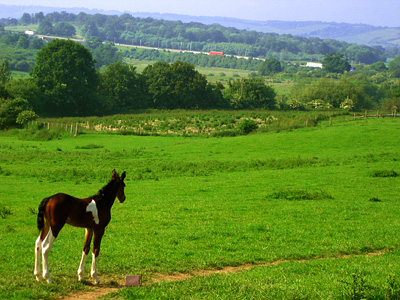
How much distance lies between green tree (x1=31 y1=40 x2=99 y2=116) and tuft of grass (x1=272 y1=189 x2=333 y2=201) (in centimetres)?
6852

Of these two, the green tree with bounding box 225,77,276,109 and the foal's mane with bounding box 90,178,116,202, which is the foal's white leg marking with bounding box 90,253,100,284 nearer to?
the foal's mane with bounding box 90,178,116,202

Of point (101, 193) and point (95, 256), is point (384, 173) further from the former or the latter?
point (95, 256)

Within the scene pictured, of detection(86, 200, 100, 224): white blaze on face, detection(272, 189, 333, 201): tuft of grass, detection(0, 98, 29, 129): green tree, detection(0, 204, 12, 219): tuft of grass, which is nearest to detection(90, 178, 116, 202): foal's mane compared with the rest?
detection(86, 200, 100, 224): white blaze on face

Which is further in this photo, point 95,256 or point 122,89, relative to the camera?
point 122,89

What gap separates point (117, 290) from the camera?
30.9ft

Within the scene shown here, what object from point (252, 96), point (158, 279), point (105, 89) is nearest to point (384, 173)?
point (158, 279)

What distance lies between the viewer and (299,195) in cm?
2212

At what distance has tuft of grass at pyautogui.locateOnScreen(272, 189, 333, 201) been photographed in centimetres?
2194

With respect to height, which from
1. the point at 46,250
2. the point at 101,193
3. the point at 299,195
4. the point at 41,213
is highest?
the point at 101,193

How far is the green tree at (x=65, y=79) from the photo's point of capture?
83.5 metres

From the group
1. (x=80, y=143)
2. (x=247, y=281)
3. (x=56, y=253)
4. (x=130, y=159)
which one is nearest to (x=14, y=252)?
(x=56, y=253)

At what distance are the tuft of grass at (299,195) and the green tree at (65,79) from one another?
68.5 m

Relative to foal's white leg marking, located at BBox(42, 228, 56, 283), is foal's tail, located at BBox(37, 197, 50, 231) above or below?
above

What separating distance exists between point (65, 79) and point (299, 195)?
2844 inches
